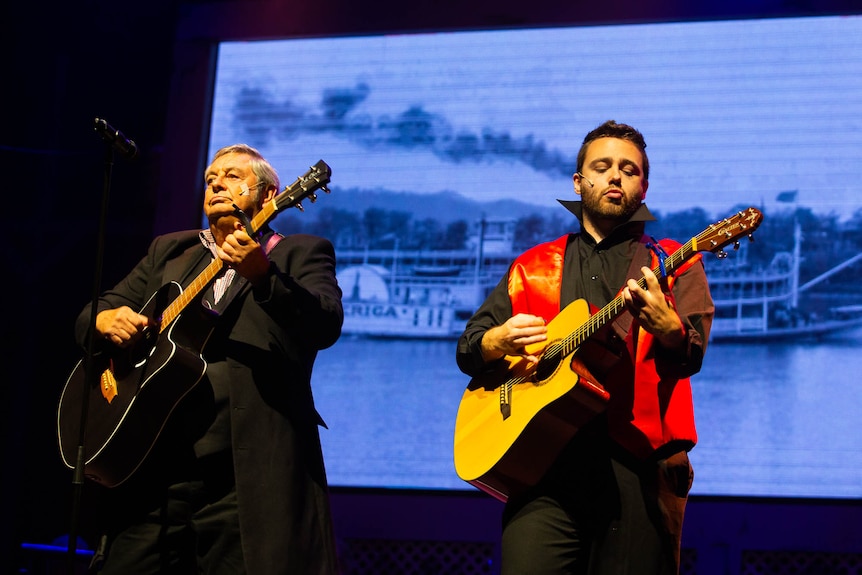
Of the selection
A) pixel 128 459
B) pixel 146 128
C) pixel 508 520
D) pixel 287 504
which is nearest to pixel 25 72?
pixel 146 128

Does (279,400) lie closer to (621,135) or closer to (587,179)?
(587,179)

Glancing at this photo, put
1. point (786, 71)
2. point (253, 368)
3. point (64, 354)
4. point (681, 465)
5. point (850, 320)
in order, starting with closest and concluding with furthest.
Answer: point (681, 465) → point (253, 368) → point (850, 320) → point (786, 71) → point (64, 354)

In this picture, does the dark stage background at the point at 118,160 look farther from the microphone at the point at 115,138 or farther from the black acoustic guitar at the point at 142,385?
the microphone at the point at 115,138

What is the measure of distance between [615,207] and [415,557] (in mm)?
2232

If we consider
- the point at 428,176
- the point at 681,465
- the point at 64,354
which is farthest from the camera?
the point at 64,354

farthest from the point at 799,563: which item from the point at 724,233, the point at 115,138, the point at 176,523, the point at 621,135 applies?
the point at 115,138

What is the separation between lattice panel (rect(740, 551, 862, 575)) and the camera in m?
3.97

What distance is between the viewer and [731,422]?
4051 mm

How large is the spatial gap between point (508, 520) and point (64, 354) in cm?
355

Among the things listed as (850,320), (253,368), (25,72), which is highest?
(25,72)

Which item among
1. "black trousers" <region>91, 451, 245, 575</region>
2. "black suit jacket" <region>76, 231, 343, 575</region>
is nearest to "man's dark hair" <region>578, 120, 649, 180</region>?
"black suit jacket" <region>76, 231, 343, 575</region>

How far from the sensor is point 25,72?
548cm

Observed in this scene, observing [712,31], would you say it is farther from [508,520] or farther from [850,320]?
[508,520]

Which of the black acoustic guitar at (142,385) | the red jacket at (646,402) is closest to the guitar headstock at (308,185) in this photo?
the black acoustic guitar at (142,385)
